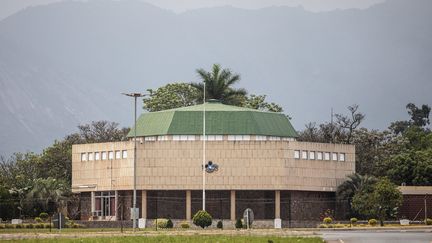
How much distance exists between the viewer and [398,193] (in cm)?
10350

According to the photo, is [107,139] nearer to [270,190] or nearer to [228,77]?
[228,77]

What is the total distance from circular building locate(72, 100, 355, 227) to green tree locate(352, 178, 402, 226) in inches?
273

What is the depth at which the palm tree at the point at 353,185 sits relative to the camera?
115375 millimetres

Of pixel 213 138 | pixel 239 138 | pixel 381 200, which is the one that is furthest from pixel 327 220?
pixel 213 138

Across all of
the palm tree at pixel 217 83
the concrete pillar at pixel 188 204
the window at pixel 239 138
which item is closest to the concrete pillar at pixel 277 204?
the window at pixel 239 138

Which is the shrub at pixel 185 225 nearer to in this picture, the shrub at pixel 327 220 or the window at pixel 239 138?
the shrub at pixel 327 220

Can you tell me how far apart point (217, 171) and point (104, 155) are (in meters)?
12.7

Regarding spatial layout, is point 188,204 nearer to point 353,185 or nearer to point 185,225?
point 185,225

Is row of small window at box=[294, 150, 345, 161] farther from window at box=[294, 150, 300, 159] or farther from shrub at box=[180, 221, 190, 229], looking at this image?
shrub at box=[180, 221, 190, 229]

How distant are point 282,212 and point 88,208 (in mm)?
20563

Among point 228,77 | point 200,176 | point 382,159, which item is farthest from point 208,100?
point 382,159

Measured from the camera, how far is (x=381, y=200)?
4085 inches

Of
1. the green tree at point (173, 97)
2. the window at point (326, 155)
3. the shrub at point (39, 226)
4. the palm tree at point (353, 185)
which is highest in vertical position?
the green tree at point (173, 97)

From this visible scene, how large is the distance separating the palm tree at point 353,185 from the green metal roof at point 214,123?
8598 millimetres
